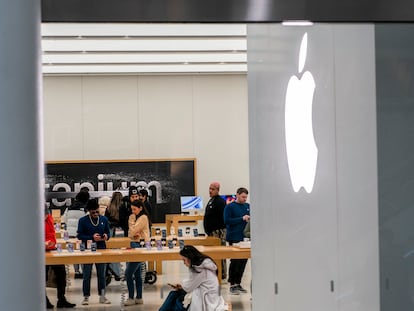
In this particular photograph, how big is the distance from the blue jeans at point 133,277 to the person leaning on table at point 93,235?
0.92 ft

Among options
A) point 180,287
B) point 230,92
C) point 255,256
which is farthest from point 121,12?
point 230,92

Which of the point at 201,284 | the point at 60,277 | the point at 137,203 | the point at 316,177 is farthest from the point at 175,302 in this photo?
the point at 316,177

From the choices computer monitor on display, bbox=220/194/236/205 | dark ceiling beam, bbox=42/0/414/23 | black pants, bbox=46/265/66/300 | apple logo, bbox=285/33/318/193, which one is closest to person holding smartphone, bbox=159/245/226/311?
black pants, bbox=46/265/66/300

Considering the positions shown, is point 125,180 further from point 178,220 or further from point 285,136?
point 285,136

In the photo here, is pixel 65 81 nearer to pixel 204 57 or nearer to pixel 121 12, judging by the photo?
pixel 204 57

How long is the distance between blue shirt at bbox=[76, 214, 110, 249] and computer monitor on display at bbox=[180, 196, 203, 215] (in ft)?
4.74

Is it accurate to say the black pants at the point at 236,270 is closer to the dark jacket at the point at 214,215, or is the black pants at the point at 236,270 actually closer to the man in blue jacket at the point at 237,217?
the man in blue jacket at the point at 237,217

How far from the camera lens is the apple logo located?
19.2 ft

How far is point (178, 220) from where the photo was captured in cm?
977

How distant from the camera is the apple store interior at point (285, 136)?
4621 millimetres

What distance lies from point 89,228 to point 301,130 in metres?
3.72

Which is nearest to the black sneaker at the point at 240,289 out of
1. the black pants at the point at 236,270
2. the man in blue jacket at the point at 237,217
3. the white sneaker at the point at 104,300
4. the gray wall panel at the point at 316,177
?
the black pants at the point at 236,270

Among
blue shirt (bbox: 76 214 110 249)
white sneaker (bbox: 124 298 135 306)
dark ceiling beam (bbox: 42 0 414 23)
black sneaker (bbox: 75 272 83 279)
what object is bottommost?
white sneaker (bbox: 124 298 135 306)

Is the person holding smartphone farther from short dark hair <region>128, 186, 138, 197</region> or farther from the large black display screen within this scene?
short dark hair <region>128, 186, 138, 197</region>
